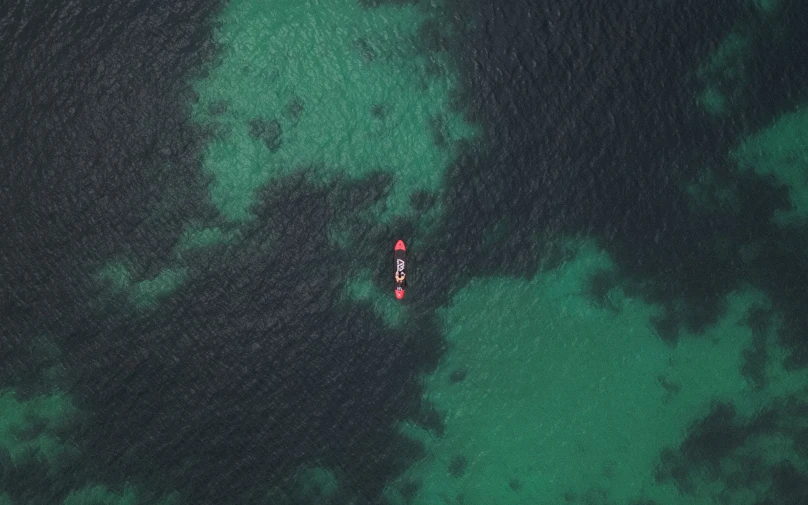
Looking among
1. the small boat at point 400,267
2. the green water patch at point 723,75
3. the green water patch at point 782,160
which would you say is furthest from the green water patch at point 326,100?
the green water patch at point 782,160

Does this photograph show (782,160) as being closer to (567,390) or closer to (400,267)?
(567,390)

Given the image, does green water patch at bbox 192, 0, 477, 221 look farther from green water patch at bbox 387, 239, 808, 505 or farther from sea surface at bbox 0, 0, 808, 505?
green water patch at bbox 387, 239, 808, 505

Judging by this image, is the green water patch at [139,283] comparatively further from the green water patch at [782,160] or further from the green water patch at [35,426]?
the green water patch at [782,160]

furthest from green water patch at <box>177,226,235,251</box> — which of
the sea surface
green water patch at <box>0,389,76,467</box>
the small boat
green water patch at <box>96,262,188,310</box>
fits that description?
green water patch at <box>0,389,76,467</box>

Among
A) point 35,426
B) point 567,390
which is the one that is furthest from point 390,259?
point 35,426

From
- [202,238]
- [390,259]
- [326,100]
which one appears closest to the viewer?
[202,238]

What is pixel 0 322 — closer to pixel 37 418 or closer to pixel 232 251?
pixel 37 418
